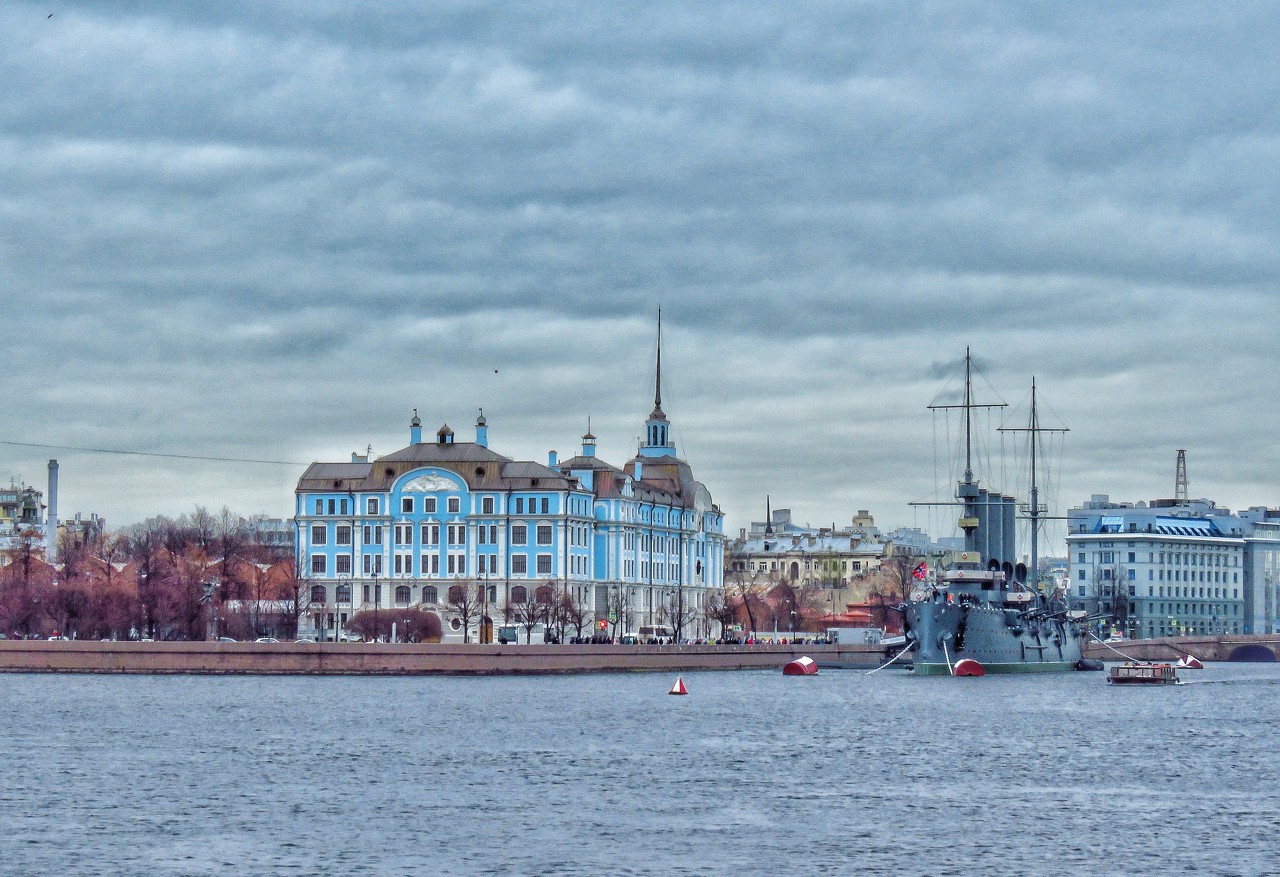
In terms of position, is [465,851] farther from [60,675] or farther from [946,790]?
[60,675]

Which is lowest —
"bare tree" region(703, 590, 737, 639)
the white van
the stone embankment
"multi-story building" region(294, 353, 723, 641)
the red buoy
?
the stone embankment

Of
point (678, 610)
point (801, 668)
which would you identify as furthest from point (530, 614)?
point (678, 610)

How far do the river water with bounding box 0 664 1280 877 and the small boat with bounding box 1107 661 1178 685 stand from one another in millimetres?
24293

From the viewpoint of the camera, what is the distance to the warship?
108750 millimetres

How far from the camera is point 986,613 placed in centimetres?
10938

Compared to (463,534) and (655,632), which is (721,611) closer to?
(655,632)

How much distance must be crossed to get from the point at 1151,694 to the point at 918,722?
28.6 meters

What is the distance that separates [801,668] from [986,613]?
411 inches

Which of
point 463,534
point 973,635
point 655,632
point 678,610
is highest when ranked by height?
point 463,534

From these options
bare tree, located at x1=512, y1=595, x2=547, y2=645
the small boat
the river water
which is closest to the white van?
bare tree, located at x1=512, y1=595, x2=547, y2=645

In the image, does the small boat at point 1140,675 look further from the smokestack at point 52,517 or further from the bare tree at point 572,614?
the smokestack at point 52,517

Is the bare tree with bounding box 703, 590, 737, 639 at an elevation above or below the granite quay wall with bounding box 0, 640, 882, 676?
above

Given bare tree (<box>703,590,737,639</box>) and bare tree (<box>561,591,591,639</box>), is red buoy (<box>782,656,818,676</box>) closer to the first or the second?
bare tree (<box>561,591,591,639</box>)

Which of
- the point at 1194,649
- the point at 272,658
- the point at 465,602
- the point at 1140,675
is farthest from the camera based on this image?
the point at 1194,649
